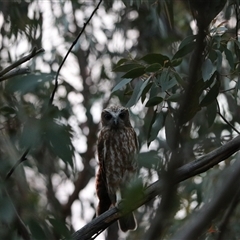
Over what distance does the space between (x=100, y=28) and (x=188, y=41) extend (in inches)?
124

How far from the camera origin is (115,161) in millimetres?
3939

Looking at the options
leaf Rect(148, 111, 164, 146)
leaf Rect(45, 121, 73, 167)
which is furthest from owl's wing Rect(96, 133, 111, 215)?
leaf Rect(45, 121, 73, 167)

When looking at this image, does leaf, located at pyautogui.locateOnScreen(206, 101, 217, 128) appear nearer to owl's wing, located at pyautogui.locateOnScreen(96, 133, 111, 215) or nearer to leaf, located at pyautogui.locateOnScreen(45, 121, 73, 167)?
leaf, located at pyautogui.locateOnScreen(45, 121, 73, 167)

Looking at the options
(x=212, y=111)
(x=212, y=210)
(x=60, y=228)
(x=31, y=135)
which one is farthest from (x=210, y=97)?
(x=212, y=210)

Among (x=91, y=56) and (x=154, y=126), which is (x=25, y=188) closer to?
(x=154, y=126)

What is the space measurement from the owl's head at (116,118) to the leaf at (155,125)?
136 cm

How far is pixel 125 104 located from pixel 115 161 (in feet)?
2.19

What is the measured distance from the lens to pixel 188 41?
8.34 feet

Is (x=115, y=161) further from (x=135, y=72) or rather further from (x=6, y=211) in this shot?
(x=6, y=211)

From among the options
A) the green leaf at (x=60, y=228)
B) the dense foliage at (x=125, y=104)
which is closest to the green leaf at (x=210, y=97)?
the dense foliage at (x=125, y=104)

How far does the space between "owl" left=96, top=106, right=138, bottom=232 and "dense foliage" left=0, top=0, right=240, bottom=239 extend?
7.2 inches

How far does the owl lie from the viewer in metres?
3.90

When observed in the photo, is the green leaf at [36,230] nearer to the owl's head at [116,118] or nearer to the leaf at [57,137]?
the leaf at [57,137]

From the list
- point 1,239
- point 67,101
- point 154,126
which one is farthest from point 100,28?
point 1,239
